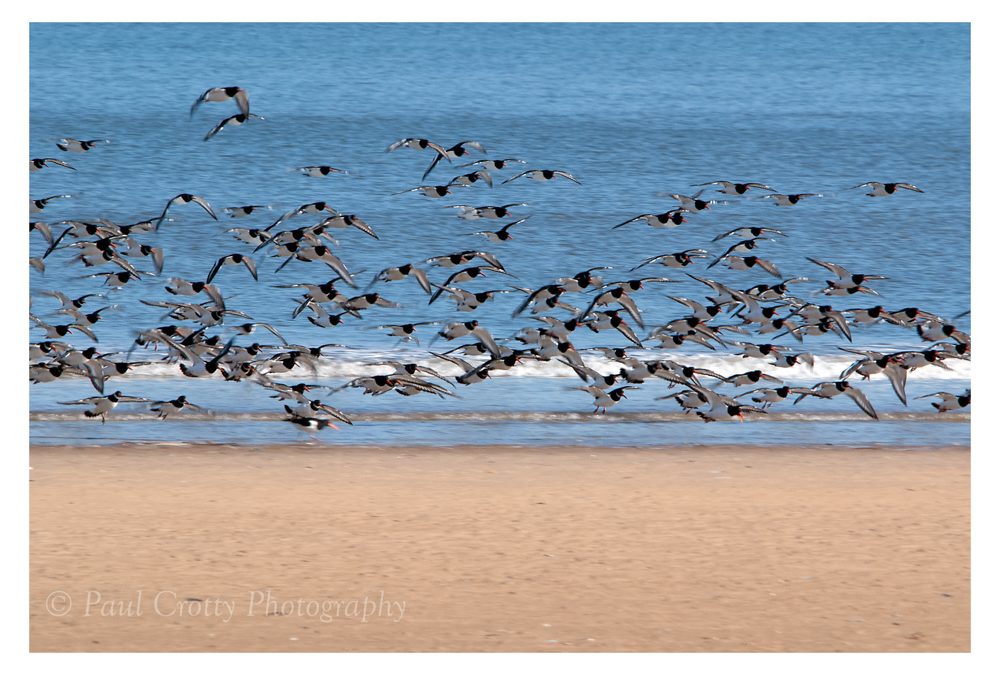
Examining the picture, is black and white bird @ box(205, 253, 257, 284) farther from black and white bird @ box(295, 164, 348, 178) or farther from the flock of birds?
black and white bird @ box(295, 164, 348, 178)

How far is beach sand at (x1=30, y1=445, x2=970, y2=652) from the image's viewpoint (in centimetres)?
837

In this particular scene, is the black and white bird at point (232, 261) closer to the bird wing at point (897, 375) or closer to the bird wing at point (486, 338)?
the bird wing at point (486, 338)

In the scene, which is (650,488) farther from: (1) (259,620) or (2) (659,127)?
(2) (659,127)

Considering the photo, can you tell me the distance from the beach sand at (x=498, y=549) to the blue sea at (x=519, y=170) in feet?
8.33

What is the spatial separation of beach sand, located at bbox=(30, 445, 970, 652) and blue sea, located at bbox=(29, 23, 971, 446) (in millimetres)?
2540

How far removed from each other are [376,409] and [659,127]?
31.1 m

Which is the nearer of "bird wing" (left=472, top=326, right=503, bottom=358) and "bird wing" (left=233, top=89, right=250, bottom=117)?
"bird wing" (left=233, top=89, right=250, bottom=117)

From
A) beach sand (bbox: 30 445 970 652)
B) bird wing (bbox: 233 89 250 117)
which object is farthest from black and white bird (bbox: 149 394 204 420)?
bird wing (bbox: 233 89 250 117)

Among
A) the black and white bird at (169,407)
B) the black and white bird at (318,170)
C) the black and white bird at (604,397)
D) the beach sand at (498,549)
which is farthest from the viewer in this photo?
the black and white bird at (318,170)

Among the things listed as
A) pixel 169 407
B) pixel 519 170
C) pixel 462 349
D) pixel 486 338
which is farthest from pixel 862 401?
pixel 519 170

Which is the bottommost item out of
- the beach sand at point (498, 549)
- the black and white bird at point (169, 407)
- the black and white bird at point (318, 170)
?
the beach sand at point (498, 549)

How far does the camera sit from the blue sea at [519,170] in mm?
18656

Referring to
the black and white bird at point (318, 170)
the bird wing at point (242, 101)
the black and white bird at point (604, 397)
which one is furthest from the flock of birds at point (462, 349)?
the bird wing at point (242, 101)
